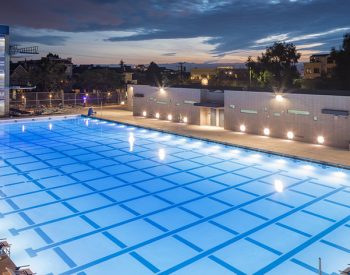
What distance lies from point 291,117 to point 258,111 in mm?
2340

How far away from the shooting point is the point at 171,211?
444 inches

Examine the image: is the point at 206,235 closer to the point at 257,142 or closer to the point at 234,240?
the point at 234,240

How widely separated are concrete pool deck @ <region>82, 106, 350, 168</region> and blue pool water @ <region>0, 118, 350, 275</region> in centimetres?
64

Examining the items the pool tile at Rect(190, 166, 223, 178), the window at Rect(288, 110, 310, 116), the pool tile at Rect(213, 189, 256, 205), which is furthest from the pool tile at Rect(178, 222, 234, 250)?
the window at Rect(288, 110, 310, 116)

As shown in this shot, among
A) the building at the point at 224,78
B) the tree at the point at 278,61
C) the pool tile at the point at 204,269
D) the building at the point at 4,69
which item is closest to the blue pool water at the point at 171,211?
the pool tile at the point at 204,269

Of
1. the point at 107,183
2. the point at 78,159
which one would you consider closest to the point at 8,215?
the point at 107,183

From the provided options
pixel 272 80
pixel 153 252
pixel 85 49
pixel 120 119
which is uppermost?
pixel 85 49

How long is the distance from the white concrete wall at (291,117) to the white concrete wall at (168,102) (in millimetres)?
3547

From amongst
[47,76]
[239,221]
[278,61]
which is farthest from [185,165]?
[278,61]

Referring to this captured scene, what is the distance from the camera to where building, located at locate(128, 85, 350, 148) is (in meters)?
18.8

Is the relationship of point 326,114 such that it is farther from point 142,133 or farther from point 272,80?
point 272,80

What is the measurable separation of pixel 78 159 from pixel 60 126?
36.3 ft

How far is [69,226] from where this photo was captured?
998 cm

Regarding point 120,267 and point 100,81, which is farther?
point 100,81
